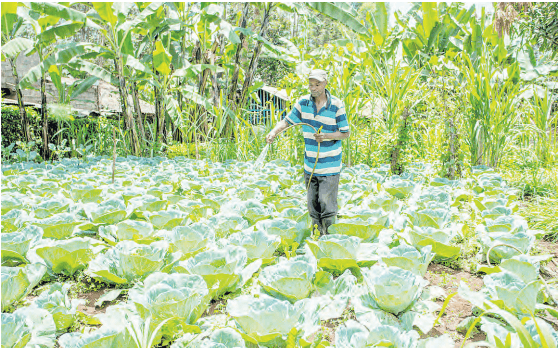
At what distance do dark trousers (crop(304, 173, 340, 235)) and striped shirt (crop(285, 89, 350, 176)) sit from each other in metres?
0.06

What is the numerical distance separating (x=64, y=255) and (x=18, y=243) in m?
0.32

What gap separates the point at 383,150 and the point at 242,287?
3.79m

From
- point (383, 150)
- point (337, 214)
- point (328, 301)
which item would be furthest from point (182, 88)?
point (328, 301)

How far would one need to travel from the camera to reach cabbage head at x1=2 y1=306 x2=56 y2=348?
130cm

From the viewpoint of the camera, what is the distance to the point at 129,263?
1.82 meters

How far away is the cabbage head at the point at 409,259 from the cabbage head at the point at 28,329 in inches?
59.6

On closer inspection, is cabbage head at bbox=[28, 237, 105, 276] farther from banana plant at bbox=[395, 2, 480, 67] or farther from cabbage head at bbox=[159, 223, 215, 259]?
banana plant at bbox=[395, 2, 480, 67]

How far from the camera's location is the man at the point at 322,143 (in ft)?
8.86

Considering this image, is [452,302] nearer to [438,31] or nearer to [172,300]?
[172,300]

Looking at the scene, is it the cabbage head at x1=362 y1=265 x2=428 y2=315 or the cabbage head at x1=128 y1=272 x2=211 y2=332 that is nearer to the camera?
the cabbage head at x1=128 y1=272 x2=211 y2=332

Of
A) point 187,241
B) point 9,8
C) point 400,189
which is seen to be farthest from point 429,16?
point 9,8

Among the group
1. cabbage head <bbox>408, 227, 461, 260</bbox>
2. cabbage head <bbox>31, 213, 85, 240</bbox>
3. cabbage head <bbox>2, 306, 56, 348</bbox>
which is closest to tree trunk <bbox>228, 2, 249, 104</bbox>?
cabbage head <bbox>31, 213, 85, 240</bbox>

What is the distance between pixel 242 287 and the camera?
1916mm

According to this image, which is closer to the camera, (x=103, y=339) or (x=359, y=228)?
(x=103, y=339)
